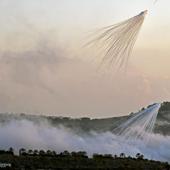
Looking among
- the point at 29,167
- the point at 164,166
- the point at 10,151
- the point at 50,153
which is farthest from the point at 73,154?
the point at 29,167

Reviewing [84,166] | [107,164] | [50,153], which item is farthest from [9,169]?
[50,153]

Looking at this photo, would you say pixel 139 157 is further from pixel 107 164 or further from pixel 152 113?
pixel 152 113

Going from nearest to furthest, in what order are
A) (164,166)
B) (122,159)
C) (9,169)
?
(9,169) → (164,166) → (122,159)

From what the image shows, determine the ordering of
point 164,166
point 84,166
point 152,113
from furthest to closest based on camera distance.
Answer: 1. point 164,166
2. point 84,166
3. point 152,113

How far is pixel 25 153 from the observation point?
421 ft

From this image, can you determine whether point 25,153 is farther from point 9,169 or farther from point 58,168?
point 9,169

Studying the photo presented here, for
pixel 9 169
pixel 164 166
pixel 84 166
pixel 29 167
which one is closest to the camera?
pixel 9 169

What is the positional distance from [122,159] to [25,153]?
24637 millimetres

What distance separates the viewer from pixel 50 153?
441 feet

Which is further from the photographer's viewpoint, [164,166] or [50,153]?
[50,153]

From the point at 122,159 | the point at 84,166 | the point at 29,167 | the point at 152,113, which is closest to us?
the point at 152,113

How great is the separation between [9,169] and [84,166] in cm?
2188

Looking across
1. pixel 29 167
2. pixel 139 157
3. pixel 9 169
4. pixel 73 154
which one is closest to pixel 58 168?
pixel 29 167

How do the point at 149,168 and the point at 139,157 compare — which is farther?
the point at 139,157
